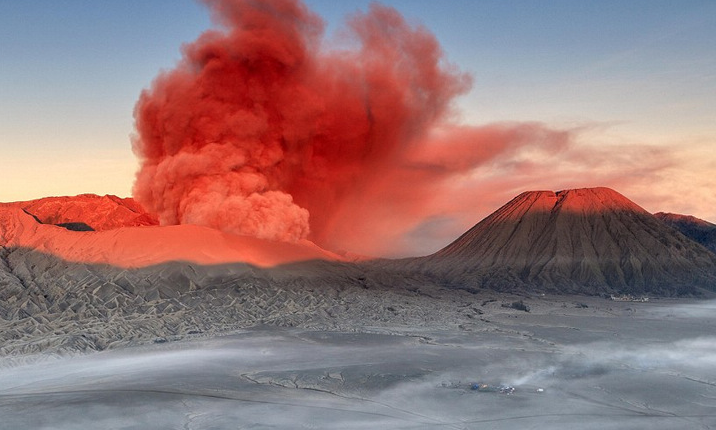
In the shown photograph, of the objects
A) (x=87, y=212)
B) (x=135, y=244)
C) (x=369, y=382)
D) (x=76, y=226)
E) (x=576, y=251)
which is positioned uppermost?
(x=87, y=212)

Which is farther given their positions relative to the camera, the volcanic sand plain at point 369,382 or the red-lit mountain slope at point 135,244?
the red-lit mountain slope at point 135,244

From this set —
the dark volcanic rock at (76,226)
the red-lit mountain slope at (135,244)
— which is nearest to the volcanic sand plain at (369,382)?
the red-lit mountain slope at (135,244)

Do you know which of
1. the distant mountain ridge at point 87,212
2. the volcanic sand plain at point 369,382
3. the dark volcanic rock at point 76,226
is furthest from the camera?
the distant mountain ridge at point 87,212

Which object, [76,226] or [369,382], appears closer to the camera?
[369,382]

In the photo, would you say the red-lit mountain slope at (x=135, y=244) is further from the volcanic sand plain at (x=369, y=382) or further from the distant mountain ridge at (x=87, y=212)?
the volcanic sand plain at (x=369, y=382)

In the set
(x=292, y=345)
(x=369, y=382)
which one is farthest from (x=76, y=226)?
(x=369, y=382)

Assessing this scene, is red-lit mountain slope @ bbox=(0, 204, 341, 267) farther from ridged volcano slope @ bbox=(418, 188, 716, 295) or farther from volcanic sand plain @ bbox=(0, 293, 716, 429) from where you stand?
ridged volcano slope @ bbox=(418, 188, 716, 295)

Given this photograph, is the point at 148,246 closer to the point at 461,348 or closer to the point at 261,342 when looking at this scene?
the point at 261,342

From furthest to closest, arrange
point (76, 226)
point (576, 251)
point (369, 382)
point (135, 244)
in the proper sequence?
point (576, 251) → point (76, 226) → point (135, 244) → point (369, 382)

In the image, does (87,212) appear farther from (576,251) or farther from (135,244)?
(576,251)
